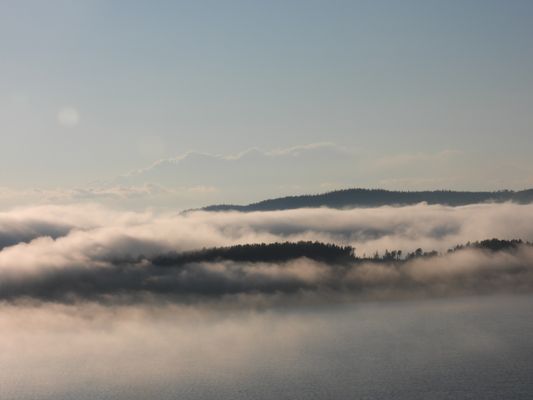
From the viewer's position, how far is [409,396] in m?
134

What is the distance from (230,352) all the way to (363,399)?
74562 millimetres

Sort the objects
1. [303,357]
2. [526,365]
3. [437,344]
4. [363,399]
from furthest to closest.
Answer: [437,344] < [303,357] < [526,365] < [363,399]

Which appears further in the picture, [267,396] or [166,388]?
[166,388]

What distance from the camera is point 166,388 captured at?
A: 14950 cm

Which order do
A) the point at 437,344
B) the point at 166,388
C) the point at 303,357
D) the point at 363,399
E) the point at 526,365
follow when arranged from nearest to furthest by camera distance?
the point at 363,399, the point at 166,388, the point at 526,365, the point at 303,357, the point at 437,344

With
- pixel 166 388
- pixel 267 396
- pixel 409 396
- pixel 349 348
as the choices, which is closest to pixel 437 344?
pixel 349 348

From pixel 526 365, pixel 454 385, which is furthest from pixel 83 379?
pixel 526 365

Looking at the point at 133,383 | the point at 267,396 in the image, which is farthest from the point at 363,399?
the point at 133,383

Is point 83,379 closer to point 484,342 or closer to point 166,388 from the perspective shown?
point 166,388

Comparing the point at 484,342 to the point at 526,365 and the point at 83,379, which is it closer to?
the point at 526,365

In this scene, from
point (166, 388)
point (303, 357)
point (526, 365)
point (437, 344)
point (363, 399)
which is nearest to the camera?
point (363, 399)

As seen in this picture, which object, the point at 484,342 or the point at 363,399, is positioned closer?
the point at 363,399

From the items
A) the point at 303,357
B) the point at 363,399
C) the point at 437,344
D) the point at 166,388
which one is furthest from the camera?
the point at 437,344

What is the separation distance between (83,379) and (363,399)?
81955 millimetres
